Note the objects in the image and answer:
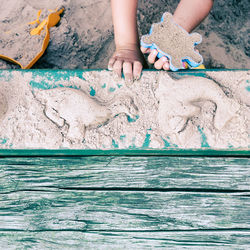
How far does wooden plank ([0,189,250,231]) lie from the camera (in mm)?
1026

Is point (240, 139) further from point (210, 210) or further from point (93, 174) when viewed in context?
point (93, 174)

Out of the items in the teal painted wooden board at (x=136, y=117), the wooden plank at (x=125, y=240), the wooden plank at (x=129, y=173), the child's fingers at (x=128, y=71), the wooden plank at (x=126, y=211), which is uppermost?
the child's fingers at (x=128, y=71)

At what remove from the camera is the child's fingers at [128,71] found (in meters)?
1.13

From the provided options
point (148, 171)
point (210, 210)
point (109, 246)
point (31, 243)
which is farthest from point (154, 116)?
point (31, 243)

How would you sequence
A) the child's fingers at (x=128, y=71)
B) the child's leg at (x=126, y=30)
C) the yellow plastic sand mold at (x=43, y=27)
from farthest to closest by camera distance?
the yellow plastic sand mold at (x=43, y=27), the child's leg at (x=126, y=30), the child's fingers at (x=128, y=71)

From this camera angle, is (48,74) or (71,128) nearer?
(71,128)

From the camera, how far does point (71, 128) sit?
105 cm

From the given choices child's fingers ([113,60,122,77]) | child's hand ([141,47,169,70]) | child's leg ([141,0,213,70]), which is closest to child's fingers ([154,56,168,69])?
child's hand ([141,47,169,70])

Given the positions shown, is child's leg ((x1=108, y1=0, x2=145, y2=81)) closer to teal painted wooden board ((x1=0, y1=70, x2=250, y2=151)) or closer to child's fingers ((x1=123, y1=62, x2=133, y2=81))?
child's fingers ((x1=123, y1=62, x2=133, y2=81))

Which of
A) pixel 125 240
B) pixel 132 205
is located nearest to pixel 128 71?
pixel 132 205

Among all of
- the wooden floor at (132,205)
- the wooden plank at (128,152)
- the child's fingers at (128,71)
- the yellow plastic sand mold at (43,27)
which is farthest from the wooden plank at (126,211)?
the yellow plastic sand mold at (43,27)

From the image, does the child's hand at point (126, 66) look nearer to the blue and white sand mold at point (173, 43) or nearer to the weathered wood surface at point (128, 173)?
the blue and white sand mold at point (173, 43)

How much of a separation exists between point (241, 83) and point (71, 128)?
0.92m

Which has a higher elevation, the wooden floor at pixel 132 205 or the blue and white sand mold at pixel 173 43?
the blue and white sand mold at pixel 173 43
